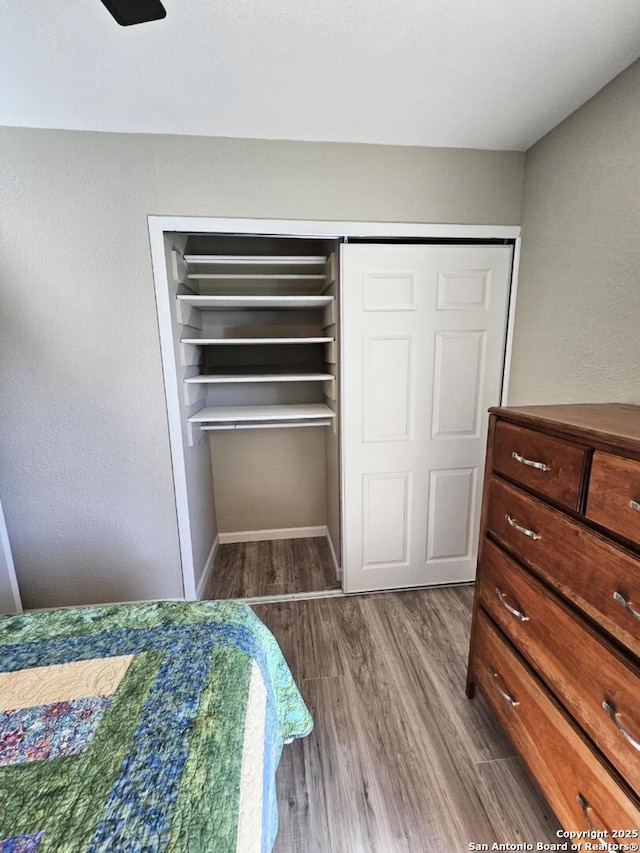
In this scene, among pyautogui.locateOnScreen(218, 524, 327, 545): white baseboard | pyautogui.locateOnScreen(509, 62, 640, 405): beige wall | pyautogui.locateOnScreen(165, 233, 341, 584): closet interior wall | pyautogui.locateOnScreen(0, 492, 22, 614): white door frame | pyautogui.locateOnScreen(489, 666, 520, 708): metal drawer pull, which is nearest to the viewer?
pyautogui.locateOnScreen(489, 666, 520, 708): metal drawer pull

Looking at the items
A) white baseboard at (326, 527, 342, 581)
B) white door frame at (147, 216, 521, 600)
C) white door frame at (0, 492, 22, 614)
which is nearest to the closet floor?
white baseboard at (326, 527, 342, 581)

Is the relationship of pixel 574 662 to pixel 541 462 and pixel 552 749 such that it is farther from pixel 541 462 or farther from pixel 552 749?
pixel 541 462

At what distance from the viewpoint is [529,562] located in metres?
1.04

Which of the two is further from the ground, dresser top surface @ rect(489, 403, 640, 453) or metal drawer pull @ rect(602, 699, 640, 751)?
dresser top surface @ rect(489, 403, 640, 453)

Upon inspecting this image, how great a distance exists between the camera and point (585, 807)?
0.87 metres

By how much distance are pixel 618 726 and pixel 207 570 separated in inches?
81.2

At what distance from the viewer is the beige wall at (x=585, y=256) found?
1.23 metres

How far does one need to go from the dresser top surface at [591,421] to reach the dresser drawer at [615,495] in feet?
0.14

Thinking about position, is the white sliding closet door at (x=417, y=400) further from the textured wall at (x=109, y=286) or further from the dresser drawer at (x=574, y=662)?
the dresser drawer at (x=574, y=662)

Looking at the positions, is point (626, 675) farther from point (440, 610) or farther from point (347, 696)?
point (440, 610)

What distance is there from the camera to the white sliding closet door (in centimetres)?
179

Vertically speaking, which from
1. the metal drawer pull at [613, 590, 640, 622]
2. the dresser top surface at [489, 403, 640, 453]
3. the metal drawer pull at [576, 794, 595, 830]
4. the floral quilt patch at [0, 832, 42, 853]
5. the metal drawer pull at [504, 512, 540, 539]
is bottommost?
the metal drawer pull at [576, 794, 595, 830]

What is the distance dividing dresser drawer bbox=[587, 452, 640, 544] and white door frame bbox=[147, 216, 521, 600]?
3.98ft

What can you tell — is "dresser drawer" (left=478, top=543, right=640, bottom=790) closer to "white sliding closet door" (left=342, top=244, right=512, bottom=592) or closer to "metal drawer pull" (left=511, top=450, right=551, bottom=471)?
"metal drawer pull" (left=511, top=450, right=551, bottom=471)
